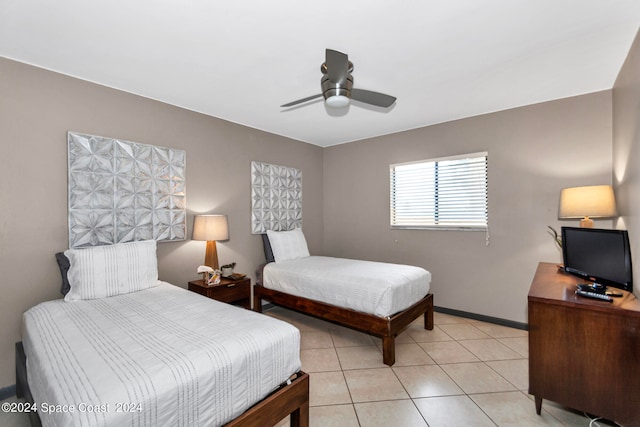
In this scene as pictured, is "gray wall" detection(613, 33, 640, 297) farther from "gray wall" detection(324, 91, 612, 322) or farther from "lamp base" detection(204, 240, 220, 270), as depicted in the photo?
"lamp base" detection(204, 240, 220, 270)

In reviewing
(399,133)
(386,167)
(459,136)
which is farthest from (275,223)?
(459,136)

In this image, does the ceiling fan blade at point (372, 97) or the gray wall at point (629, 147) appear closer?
the gray wall at point (629, 147)

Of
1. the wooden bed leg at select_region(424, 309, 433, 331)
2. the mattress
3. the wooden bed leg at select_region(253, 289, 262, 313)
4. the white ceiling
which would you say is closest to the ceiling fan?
the white ceiling

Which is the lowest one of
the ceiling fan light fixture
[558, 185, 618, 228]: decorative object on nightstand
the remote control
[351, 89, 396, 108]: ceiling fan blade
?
the remote control

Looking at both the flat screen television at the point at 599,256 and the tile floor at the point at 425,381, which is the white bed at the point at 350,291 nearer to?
the tile floor at the point at 425,381

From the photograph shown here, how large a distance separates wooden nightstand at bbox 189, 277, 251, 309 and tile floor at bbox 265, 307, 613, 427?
0.82 metres

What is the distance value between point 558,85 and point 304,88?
2454 millimetres

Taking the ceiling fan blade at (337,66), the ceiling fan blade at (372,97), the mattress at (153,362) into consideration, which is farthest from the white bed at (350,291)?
the ceiling fan blade at (337,66)

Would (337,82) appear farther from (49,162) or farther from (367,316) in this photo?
(49,162)

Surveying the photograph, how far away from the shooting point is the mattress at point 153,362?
3.50 feet

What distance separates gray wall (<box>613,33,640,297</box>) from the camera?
1960 millimetres

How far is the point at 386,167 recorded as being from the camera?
14.4ft

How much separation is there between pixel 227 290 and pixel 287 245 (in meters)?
1.13

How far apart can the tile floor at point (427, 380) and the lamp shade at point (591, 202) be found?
1425mm
